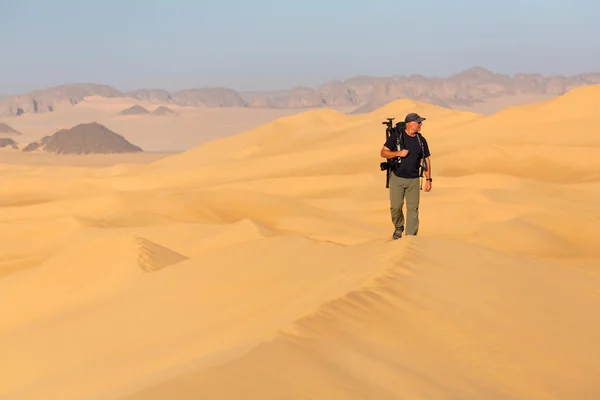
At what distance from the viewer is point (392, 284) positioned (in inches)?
281

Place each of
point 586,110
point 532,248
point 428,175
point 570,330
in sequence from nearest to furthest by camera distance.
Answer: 1. point 570,330
2. point 428,175
3. point 532,248
4. point 586,110

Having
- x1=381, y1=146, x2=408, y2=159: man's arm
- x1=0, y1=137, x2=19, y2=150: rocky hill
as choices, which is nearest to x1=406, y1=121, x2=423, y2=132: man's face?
x1=381, y1=146, x2=408, y2=159: man's arm

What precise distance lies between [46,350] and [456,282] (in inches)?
153

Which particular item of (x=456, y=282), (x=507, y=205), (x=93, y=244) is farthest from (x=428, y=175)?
(x=507, y=205)

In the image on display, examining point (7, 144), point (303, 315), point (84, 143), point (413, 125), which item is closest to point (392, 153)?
point (413, 125)

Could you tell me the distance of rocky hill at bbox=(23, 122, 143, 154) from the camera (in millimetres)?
81125

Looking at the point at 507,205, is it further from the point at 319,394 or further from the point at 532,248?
the point at 319,394

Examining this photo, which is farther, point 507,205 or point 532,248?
point 507,205

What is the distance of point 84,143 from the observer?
82.1 metres

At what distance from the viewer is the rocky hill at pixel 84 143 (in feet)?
266

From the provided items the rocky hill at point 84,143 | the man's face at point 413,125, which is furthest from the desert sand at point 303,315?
the rocky hill at point 84,143

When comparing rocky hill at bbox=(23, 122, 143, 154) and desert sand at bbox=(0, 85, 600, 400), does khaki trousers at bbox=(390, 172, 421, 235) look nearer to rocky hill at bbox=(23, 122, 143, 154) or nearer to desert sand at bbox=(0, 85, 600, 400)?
desert sand at bbox=(0, 85, 600, 400)

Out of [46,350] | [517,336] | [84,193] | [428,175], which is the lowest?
[84,193]

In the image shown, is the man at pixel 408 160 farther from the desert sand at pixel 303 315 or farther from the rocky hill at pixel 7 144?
the rocky hill at pixel 7 144
